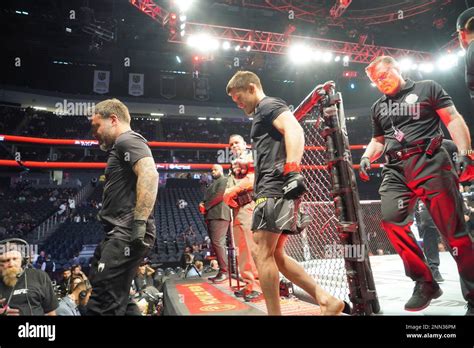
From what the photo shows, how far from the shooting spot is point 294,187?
1778 mm

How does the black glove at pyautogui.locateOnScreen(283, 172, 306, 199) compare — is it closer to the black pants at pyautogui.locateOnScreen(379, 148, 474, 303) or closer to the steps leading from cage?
the black pants at pyautogui.locateOnScreen(379, 148, 474, 303)

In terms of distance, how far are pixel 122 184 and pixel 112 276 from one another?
578 millimetres

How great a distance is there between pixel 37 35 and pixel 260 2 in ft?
48.7

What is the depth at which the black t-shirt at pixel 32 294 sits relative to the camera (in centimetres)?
267

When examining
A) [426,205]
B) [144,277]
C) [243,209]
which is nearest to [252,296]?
[243,209]

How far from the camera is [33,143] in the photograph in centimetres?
1841

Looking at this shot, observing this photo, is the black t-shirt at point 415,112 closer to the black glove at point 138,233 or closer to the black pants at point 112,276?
the black glove at point 138,233

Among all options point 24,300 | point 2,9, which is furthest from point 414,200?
point 2,9

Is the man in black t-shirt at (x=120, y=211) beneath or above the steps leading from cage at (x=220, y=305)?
above

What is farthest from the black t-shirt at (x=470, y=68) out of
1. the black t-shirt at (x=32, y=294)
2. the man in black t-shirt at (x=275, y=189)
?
the black t-shirt at (x=32, y=294)

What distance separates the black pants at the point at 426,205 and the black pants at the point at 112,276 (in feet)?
5.62

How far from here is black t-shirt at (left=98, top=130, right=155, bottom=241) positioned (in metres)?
1.95

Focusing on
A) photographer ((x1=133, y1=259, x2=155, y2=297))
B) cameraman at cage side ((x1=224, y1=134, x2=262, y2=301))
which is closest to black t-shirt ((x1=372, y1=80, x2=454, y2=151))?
cameraman at cage side ((x1=224, y1=134, x2=262, y2=301))

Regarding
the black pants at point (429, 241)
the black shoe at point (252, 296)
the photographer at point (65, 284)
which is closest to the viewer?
the black shoe at point (252, 296)
